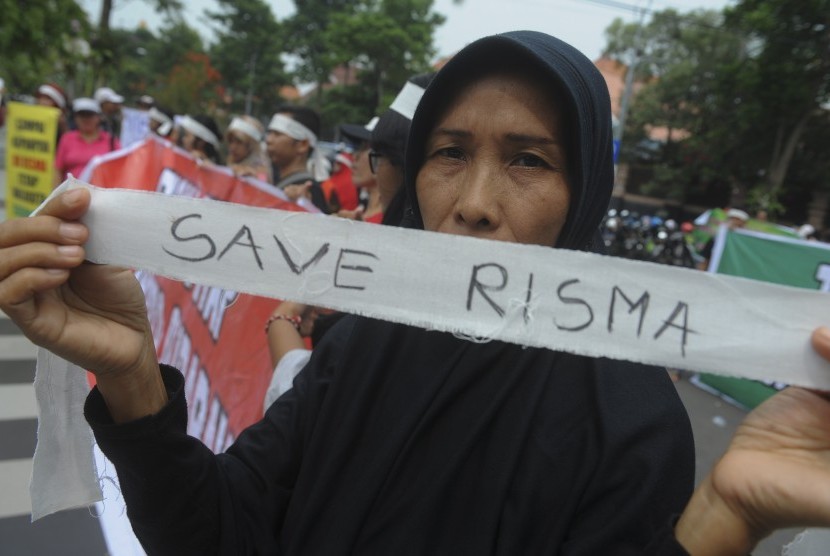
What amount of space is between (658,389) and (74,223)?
101 cm

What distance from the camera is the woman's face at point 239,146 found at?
15.6 ft

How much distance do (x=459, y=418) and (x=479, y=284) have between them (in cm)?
31

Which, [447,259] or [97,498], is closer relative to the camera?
[447,259]

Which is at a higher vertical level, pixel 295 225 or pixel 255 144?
pixel 255 144

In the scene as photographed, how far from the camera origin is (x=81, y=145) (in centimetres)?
598

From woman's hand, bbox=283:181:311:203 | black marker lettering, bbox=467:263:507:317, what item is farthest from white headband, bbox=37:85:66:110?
black marker lettering, bbox=467:263:507:317

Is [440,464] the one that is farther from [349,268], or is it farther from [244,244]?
[244,244]

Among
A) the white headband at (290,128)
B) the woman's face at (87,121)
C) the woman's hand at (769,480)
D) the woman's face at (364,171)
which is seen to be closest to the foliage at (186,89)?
the woman's face at (87,121)

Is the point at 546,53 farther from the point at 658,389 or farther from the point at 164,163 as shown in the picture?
the point at 164,163

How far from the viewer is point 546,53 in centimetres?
102

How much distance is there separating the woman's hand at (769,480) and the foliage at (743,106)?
52.5 ft

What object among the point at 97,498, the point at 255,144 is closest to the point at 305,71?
the point at 255,144

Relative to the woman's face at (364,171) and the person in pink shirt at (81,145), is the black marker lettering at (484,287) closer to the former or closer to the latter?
the woman's face at (364,171)

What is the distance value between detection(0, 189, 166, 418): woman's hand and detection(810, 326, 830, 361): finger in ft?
3.32
